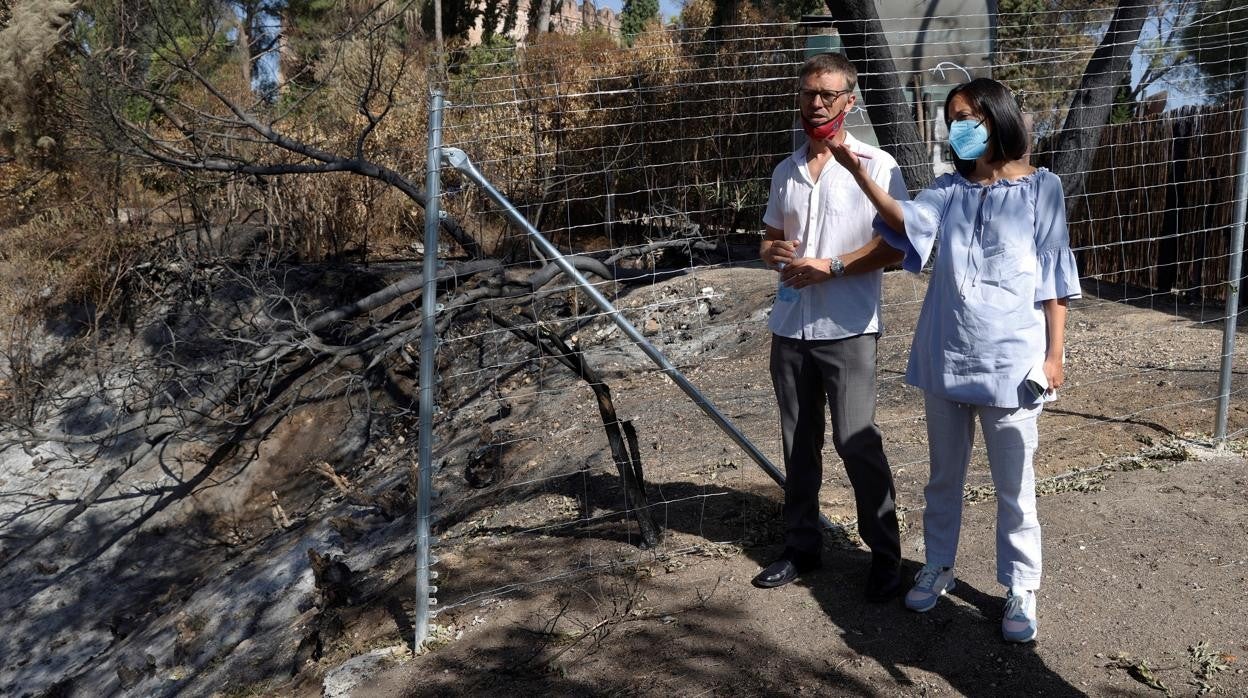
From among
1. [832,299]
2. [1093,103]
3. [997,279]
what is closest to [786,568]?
[832,299]

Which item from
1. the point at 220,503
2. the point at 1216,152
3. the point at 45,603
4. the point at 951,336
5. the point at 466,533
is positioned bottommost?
the point at 45,603

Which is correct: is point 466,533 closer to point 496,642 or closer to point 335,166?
point 496,642

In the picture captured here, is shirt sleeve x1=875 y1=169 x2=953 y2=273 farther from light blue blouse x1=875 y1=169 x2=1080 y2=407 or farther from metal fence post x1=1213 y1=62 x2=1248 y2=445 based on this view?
metal fence post x1=1213 y1=62 x2=1248 y2=445

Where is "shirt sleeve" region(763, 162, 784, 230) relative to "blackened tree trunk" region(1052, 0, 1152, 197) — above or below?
below

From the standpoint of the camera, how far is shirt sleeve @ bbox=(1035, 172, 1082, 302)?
2877 mm

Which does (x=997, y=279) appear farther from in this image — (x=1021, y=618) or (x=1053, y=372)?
(x=1021, y=618)

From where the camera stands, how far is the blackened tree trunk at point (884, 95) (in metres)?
6.82

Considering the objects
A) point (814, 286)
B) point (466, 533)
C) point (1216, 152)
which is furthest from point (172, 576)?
point (1216, 152)

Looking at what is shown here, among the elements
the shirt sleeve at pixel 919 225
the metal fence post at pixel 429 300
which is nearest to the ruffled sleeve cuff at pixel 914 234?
the shirt sleeve at pixel 919 225

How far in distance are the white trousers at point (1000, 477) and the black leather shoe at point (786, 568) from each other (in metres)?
0.49

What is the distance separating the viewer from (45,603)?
7.67 m

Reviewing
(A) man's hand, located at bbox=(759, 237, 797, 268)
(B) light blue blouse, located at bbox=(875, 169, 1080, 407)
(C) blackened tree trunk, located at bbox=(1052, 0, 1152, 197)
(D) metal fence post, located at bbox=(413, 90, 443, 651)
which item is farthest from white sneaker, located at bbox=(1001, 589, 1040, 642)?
(C) blackened tree trunk, located at bbox=(1052, 0, 1152, 197)

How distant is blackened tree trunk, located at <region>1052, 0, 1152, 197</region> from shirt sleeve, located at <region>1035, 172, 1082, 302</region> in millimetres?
4558

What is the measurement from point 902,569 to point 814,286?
113 cm
